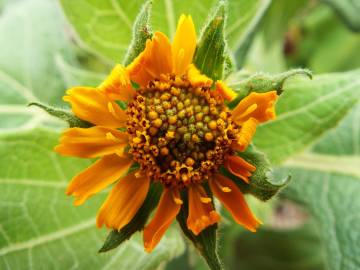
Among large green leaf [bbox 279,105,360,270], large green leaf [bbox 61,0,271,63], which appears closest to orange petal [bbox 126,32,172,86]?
large green leaf [bbox 61,0,271,63]

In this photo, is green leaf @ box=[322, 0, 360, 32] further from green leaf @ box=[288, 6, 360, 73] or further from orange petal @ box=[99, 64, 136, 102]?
orange petal @ box=[99, 64, 136, 102]

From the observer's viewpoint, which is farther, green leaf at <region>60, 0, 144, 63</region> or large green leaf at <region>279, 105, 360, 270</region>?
large green leaf at <region>279, 105, 360, 270</region>

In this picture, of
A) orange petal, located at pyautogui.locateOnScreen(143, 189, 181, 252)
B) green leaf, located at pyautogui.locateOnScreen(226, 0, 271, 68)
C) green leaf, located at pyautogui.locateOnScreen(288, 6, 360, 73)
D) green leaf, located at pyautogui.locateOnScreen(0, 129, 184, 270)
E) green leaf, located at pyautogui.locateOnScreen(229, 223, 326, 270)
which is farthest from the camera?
green leaf, located at pyautogui.locateOnScreen(288, 6, 360, 73)

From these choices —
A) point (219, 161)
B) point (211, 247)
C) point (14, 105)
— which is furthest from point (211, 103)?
point (14, 105)

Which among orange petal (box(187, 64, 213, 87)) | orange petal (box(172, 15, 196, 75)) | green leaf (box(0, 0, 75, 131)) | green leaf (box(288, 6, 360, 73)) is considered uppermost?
green leaf (box(288, 6, 360, 73))

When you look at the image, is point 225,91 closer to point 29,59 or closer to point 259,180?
point 259,180

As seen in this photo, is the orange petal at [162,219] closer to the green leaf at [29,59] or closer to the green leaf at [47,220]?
the green leaf at [47,220]
